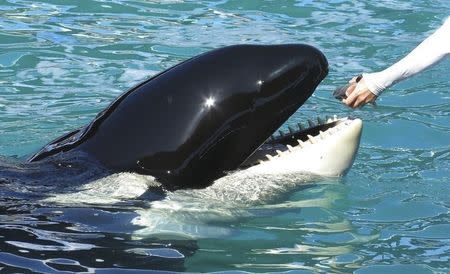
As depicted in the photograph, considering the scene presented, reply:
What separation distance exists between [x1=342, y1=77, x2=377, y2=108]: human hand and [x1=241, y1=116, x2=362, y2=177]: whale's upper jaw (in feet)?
0.59

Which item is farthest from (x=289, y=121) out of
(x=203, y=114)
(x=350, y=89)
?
(x=203, y=114)

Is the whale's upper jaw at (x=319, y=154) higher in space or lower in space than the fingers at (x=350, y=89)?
lower

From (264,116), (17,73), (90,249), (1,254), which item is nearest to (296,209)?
(264,116)

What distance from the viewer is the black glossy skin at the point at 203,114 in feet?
20.3

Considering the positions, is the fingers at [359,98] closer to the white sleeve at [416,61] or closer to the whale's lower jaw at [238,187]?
the white sleeve at [416,61]

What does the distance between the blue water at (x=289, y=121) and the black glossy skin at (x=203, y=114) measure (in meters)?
0.26

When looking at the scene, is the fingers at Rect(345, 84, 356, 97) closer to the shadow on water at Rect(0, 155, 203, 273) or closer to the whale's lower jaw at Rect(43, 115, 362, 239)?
the whale's lower jaw at Rect(43, 115, 362, 239)

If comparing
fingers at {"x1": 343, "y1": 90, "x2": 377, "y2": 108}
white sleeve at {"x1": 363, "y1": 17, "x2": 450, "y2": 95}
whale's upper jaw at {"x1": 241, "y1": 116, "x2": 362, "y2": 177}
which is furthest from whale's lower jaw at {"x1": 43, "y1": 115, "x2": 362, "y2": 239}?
white sleeve at {"x1": 363, "y1": 17, "x2": 450, "y2": 95}

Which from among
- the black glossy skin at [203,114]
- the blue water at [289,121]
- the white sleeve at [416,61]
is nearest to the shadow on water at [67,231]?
the blue water at [289,121]

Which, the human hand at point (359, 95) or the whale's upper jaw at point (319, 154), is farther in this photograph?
the human hand at point (359, 95)

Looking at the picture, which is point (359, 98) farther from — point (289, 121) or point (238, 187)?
point (289, 121)

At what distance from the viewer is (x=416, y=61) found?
21.8 ft

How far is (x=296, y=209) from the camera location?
661 centimetres

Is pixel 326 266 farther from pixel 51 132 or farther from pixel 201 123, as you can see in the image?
pixel 51 132
